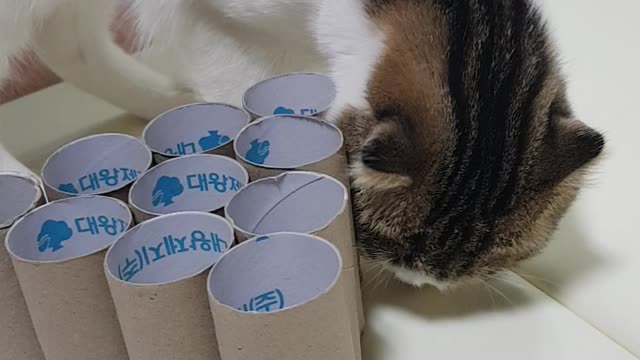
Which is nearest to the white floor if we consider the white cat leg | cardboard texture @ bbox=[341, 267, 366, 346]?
cardboard texture @ bbox=[341, 267, 366, 346]

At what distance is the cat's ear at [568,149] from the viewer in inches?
33.9

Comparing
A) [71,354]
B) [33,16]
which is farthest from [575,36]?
[71,354]

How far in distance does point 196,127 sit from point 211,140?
0.08ft

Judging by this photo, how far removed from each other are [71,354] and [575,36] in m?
0.94

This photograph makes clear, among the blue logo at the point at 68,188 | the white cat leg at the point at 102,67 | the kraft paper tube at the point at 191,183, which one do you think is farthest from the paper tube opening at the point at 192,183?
the white cat leg at the point at 102,67

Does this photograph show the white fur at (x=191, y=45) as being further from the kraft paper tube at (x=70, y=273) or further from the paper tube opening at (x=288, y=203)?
the kraft paper tube at (x=70, y=273)

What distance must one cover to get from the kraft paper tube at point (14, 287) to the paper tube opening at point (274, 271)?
0.21 meters

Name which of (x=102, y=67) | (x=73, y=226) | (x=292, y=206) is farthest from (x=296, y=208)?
(x=102, y=67)

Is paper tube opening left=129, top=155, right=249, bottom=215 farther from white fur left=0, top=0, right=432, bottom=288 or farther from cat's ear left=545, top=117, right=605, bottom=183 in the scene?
cat's ear left=545, top=117, right=605, bottom=183

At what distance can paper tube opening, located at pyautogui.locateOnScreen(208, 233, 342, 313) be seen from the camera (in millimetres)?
773

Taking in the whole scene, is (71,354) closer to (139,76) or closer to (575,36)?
(139,76)

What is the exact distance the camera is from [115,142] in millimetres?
975

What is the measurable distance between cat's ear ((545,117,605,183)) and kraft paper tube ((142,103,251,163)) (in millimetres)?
331

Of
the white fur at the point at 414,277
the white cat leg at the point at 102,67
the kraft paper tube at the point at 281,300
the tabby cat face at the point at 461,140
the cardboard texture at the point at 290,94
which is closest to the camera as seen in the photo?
the kraft paper tube at the point at 281,300
